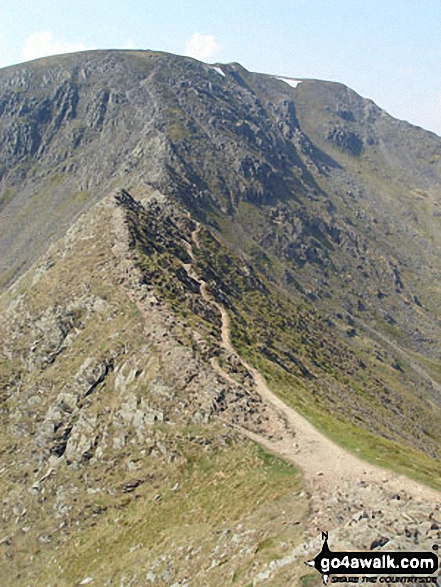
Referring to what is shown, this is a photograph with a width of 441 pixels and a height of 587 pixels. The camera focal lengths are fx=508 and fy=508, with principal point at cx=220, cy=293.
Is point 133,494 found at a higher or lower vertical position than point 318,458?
lower

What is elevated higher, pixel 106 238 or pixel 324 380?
A: pixel 106 238

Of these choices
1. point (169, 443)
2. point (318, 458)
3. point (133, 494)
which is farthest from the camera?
point (169, 443)

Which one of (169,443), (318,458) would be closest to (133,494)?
(169,443)

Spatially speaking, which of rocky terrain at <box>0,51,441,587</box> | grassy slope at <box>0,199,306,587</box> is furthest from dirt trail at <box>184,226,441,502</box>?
grassy slope at <box>0,199,306,587</box>

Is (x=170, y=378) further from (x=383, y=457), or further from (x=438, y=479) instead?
(x=438, y=479)

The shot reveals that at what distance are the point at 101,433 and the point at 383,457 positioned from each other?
A: 27906 mm

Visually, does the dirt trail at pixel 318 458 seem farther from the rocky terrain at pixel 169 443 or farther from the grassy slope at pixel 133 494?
the grassy slope at pixel 133 494

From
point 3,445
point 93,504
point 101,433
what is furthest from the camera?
point 3,445

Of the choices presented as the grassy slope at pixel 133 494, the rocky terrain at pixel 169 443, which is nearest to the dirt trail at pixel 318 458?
the rocky terrain at pixel 169 443

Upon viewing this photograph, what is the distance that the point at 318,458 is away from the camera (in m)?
42.9

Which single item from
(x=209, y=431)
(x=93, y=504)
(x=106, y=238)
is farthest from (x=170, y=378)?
(x=106, y=238)

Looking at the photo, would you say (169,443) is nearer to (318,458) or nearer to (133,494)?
(133,494)

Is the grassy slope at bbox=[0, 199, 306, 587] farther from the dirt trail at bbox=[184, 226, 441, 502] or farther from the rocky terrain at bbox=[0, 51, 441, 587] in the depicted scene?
the dirt trail at bbox=[184, 226, 441, 502]

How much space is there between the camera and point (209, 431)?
4703cm
